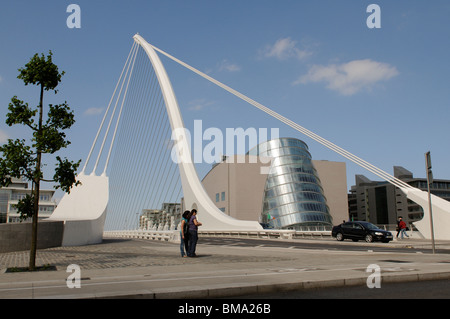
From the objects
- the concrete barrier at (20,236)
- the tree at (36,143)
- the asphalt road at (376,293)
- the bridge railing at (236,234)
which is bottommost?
the bridge railing at (236,234)

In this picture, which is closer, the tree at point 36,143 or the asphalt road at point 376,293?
the asphalt road at point 376,293

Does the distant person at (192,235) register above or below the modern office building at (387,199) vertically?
below

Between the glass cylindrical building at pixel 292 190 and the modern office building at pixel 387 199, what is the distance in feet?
174

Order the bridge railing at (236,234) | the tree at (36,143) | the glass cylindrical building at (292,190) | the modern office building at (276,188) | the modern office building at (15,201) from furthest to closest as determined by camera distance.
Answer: the modern office building at (15,201) < the modern office building at (276,188) < the glass cylindrical building at (292,190) < the bridge railing at (236,234) < the tree at (36,143)

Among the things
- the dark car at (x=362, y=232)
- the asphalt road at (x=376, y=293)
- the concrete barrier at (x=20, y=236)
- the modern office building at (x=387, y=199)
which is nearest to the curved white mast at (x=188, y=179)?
the dark car at (x=362, y=232)

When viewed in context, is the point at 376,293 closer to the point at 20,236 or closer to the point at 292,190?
the point at 20,236

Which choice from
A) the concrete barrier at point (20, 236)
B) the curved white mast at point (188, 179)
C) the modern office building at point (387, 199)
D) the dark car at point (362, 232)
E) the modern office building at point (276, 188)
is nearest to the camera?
the concrete barrier at point (20, 236)

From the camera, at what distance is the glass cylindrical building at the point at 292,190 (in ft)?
236

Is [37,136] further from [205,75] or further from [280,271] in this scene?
[205,75]

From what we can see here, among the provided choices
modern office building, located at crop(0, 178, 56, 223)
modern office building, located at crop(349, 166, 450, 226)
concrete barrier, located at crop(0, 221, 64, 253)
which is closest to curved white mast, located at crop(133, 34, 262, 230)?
concrete barrier, located at crop(0, 221, 64, 253)

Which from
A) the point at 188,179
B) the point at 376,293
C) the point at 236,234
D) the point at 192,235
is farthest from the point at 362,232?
the point at 376,293

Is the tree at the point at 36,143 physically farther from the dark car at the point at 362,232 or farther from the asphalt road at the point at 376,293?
the dark car at the point at 362,232

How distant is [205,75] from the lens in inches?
1602
